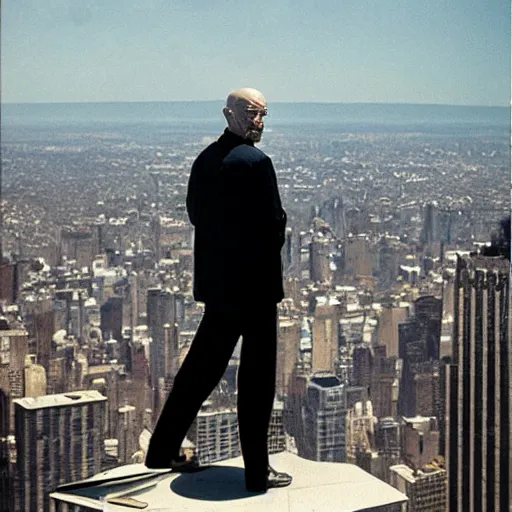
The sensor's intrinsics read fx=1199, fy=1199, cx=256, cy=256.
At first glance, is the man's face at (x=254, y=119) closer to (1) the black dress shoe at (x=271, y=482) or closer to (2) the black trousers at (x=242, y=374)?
(2) the black trousers at (x=242, y=374)

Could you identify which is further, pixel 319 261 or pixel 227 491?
pixel 319 261

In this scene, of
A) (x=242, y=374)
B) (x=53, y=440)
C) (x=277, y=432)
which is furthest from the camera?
(x=277, y=432)

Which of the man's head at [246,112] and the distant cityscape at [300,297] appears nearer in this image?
the man's head at [246,112]

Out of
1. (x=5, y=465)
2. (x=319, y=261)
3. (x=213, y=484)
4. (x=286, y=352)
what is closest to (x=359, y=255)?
(x=319, y=261)

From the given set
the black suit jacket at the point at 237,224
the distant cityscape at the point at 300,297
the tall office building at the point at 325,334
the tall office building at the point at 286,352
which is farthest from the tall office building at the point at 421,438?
the black suit jacket at the point at 237,224

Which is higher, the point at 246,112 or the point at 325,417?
the point at 246,112

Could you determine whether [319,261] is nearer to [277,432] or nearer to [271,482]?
[277,432]

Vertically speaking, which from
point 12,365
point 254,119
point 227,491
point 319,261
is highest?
point 254,119
